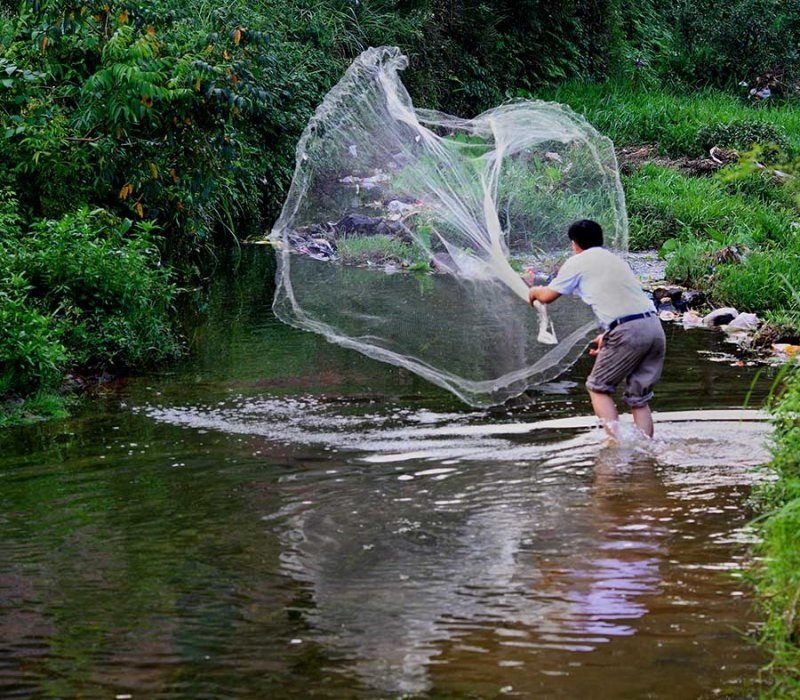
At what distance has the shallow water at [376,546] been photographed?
406 centimetres

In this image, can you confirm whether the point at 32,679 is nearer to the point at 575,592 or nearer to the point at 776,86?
the point at 575,592

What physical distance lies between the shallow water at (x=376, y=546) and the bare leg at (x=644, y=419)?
0.11 metres

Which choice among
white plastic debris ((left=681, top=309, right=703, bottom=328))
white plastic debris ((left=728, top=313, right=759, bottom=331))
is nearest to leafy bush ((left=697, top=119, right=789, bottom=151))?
white plastic debris ((left=681, top=309, right=703, bottom=328))

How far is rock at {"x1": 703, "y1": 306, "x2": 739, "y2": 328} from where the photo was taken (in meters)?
11.0

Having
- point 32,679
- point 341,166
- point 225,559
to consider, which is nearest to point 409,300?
point 341,166

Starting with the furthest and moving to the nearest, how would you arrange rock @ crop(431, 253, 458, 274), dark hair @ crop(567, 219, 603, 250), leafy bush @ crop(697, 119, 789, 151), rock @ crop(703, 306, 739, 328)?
leafy bush @ crop(697, 119, 789, 151) → rock @ crop(703, 306, 739, 328) → rock @ crop(431, 253, 458, 274) → dark hair @ crop(567, 219, 603, 250)

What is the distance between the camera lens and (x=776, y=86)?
23.6 meters

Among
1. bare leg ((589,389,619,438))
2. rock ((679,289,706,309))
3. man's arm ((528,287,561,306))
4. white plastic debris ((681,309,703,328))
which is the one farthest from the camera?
rock ((679,289,706,309))

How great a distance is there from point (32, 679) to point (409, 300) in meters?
4.22

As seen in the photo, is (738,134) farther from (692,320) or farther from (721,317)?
(721,317)

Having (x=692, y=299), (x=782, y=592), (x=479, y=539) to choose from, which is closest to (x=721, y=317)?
(x=692, y=299)

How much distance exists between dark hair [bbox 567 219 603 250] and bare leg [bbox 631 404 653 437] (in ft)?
3.21

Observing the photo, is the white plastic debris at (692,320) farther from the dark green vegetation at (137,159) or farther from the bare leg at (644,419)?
the bare leg at (644,419)

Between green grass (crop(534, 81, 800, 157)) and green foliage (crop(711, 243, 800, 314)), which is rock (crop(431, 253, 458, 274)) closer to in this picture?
green foliage (crop(711, 243, 800, 314))
